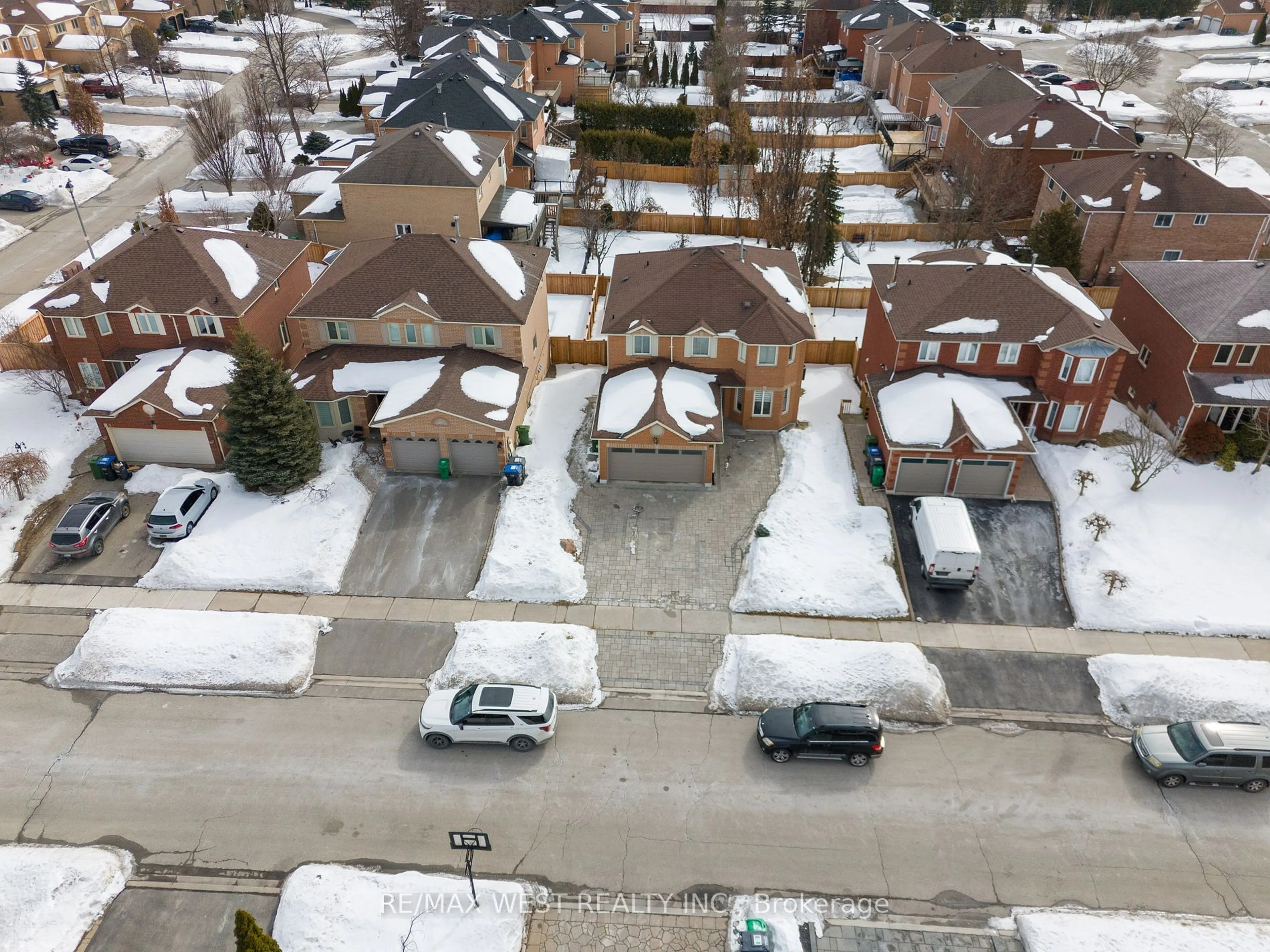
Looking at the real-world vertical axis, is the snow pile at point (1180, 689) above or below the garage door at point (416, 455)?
below

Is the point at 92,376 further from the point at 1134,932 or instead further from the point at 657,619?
the point at 1134,932

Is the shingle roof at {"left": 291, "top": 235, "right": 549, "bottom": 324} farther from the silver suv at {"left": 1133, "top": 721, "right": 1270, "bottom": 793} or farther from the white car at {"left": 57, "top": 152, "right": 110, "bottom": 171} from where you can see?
the white car at {"left": 57, "top": 152, "right": 110, "bottom": 171}

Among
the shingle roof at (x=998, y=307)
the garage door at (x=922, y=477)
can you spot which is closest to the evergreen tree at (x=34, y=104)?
the shingle roof at (x=998, y=307)

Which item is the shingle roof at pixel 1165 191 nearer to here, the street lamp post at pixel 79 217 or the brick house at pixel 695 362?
the brick house at pixel 695 362

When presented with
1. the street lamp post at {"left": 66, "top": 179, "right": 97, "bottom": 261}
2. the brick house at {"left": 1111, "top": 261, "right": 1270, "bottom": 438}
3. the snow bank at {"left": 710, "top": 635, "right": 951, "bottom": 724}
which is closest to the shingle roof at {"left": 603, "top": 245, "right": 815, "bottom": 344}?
the snow bank at {"left": 710, "top": 635, "right": 951, "bottom": 724}

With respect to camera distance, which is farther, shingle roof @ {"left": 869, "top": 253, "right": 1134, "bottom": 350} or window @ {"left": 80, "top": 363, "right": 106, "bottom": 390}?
window @ {"left": 80, "top": 363, "right": 106, "bottom": 390}

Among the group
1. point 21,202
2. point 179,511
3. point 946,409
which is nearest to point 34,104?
point 21,202
